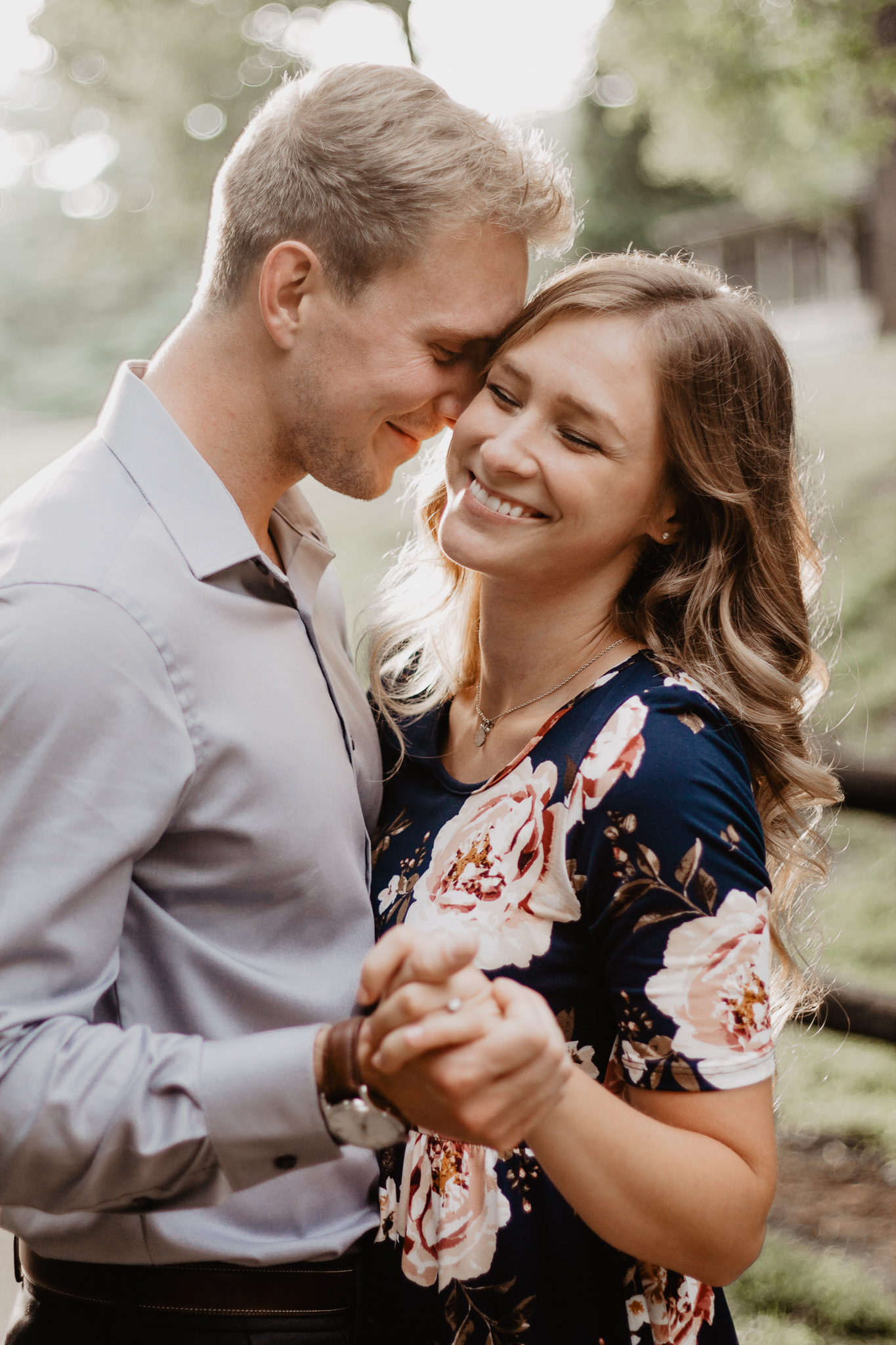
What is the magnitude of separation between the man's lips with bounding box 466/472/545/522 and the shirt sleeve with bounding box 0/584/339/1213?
86 centimetres

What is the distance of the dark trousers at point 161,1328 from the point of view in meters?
1.79

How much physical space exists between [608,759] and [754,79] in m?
9.05

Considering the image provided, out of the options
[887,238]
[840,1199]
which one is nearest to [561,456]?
[840,1199]

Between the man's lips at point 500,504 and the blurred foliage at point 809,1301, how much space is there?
Answer: 2697mm

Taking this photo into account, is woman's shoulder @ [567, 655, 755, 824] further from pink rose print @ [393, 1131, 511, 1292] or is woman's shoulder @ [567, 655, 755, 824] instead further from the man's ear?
the man's ear

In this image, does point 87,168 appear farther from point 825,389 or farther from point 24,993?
point 24,993

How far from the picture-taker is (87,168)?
27.3 meters

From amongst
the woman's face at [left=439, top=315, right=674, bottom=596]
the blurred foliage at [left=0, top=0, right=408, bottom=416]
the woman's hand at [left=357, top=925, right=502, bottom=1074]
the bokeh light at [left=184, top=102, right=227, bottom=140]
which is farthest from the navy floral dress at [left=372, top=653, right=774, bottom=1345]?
the bokeh light at [left=184, top=102, right=227, bottom=140]

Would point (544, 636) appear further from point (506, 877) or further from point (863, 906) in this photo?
point (863, 906)

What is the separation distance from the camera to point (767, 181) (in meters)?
12.5

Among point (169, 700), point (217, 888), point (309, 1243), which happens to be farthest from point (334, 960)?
point (169, 700)

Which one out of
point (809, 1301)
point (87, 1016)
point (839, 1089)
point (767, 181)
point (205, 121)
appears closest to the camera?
point (87, 1016)

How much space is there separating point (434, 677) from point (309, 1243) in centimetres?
126

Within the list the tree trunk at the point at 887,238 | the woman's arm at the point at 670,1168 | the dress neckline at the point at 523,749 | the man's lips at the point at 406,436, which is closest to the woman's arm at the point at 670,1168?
the woman's arm at the point at 670,1168
